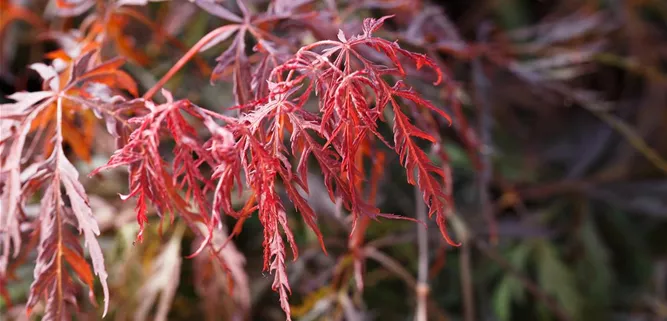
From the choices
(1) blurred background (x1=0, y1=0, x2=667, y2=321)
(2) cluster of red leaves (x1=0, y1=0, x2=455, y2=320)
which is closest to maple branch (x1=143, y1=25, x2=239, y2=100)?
(2) cluster of red leaves (x1=0, y1=0, x2=455, y2=320)

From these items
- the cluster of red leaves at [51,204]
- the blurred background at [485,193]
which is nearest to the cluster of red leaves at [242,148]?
the cluster of red leaves at [51,204]

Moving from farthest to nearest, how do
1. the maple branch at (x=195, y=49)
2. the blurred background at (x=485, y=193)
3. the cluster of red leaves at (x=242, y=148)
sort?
1. the blurred background at (x=485, y=193)
2. the maple branch at (x=195, y=49)
3. the cluster of red leaves at (x=242, y=148)

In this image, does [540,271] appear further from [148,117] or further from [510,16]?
[148,117]

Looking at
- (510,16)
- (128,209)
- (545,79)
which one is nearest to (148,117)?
(128,209)

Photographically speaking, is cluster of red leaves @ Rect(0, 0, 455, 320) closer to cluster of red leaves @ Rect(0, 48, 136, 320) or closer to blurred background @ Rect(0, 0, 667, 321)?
cluster of red leaves @ Rect(0, 48, 136, 320)

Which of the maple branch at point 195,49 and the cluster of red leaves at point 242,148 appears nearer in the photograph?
the cluster of red leaves at point 242,148

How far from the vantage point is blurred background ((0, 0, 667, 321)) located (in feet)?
2.65

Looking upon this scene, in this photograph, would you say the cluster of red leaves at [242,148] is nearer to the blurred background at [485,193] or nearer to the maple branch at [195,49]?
the maple branch at [195,49]

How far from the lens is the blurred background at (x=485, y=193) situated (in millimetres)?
808

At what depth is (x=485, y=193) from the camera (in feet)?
2.82

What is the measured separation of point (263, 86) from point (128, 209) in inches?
18.5

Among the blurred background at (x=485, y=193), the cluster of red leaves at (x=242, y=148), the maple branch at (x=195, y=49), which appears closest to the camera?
the cluster of red leaves at (x=242, y=148)

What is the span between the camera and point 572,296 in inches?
39.2

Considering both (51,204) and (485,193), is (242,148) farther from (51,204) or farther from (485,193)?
(485,193)
